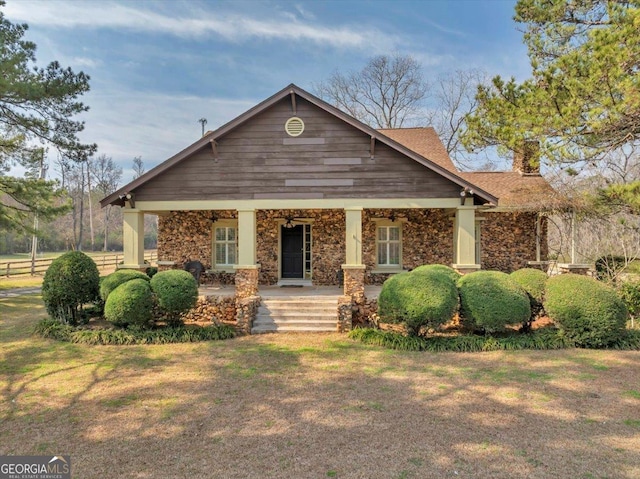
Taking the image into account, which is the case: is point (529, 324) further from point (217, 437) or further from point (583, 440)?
point (217, 437)

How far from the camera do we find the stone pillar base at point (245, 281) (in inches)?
405

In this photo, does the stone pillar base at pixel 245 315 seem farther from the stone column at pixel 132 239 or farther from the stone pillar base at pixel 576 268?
the stone pillar base at pixel 576 268

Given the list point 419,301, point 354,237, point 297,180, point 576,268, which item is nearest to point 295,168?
point 297,180

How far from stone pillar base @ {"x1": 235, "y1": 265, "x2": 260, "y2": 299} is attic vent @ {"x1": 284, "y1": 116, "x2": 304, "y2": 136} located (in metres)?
3.94

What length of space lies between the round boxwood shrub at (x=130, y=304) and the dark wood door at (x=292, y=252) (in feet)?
17.9

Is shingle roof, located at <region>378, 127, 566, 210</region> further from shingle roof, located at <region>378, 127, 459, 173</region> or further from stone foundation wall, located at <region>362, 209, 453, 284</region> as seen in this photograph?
stone foundation wall, located at <region>362, 209, 453, 284</region>

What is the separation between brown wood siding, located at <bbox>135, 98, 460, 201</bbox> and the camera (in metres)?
10.4

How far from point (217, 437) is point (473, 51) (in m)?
22.5

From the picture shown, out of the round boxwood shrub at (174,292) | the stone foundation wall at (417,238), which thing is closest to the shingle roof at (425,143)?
the stone foundation wall at (417,238)

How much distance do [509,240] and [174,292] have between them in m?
11.9

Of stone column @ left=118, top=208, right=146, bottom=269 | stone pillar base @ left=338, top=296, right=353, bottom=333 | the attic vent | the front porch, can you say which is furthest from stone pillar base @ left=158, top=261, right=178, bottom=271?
stone pillar base @ left=338, top=296, right=353, bottom=333

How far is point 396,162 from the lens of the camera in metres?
10.5

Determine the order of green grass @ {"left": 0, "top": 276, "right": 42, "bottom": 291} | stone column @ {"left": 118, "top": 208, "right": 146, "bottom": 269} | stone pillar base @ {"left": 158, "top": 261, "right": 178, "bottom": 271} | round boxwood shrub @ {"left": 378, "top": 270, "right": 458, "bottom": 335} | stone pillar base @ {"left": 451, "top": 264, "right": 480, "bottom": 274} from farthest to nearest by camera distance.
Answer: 1. green grass @ {"left": 0, "top": 276, "right": 42, "bottom": 291}
2. stone pillar base @ {"left": 158, "top": 261, "right": 178, "bottom": 271}
3. stone column @ {"left": 118, "top": 208, "right": 146, "bottom": 269}
4. stone pillar base @ {"left": 451, "top": 264, "right": 480, "bottom": 274}
5. round boxwood shrub @ {"left": 378, "top": 270, "right": 458, "bottom": 335}

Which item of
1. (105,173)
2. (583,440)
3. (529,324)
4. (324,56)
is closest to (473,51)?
(324,56)
